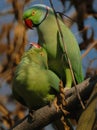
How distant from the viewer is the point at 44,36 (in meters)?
1.87

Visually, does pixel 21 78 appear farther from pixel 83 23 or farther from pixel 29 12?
pixel 83 23

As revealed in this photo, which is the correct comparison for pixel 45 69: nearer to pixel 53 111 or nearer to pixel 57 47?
pixel 57 47

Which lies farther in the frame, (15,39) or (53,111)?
(15,39)

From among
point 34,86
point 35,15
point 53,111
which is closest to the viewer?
point 53,111

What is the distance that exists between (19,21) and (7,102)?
0.57 meters

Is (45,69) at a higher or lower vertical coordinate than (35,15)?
lower

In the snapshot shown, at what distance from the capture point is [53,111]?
1496mm

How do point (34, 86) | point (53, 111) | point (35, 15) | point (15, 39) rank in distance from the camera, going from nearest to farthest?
point (53, 111), point (34, 86), point (35, 15), point (15, 39)

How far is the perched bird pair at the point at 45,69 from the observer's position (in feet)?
5.90

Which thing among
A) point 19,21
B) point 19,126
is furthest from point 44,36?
point 19,21

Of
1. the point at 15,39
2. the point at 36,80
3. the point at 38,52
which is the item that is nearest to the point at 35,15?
the point at 38,52

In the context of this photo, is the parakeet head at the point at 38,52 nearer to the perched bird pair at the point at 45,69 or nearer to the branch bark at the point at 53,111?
the perched bird pair at the point at 45,69

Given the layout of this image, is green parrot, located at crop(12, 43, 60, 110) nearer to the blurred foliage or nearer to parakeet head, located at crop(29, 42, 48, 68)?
parakeet head, located at crop(29, 42, 48, 68)

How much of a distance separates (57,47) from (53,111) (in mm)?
402
